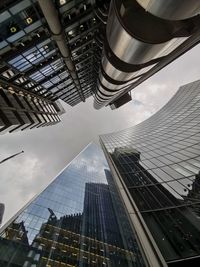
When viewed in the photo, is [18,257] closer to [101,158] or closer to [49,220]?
[49,220]

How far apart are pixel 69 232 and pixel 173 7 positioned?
37189 millimetres

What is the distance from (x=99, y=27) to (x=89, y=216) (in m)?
36.8

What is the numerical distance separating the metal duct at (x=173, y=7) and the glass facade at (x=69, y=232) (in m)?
13.8

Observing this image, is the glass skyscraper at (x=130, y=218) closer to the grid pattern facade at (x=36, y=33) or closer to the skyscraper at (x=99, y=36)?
the skyscraper at (x=99, y=36)

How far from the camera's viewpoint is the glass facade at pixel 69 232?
24781 mm

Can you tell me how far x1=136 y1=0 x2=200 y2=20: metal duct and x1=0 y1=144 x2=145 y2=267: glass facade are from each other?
45.2 ft

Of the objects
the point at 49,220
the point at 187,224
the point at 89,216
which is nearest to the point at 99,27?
the point at 187,224

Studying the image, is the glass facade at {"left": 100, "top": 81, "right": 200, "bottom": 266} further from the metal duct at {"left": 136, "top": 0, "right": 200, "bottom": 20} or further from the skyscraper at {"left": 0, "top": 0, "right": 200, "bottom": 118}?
the metal duct at {"left": 136, "top": 0, "right": 200, "bottom": 20}

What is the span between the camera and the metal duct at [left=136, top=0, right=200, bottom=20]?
15.7 feet

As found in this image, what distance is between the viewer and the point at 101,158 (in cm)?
8638

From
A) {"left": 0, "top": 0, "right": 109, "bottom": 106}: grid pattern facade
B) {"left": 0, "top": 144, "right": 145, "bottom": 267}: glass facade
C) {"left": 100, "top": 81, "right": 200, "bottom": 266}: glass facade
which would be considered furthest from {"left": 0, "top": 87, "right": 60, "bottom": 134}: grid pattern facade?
{"left": 100, "top": 81, "right": 200, "bottom": 266}: glass facade

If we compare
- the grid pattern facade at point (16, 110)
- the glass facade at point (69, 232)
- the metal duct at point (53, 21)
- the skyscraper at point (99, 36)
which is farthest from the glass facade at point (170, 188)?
the grid pattern facade at point (16, 110)

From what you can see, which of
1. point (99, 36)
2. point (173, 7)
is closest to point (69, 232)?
point (99, 36)

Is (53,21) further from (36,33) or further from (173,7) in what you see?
(173,7)
